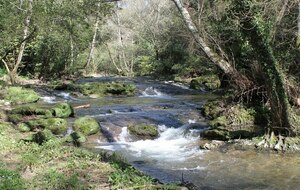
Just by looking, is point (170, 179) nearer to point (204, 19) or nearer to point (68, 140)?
point (68, 140)

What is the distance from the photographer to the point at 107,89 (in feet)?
77.3

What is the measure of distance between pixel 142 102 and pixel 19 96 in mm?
5811

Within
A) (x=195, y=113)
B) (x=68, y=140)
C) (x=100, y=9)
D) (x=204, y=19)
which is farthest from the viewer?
(x=100, y=9)

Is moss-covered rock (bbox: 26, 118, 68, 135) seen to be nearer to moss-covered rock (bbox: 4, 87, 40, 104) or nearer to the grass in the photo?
the grass

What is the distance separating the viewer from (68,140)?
39.6ft

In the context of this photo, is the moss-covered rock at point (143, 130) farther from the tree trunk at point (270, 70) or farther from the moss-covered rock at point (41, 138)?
the tree trunk at point (270, 70)

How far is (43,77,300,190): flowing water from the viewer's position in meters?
9.12

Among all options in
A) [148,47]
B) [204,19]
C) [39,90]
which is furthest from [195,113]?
[148,47]

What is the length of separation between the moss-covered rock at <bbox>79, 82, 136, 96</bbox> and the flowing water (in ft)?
9.74

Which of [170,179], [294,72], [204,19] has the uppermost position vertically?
[204,19]

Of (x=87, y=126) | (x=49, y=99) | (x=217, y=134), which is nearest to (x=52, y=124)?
(x=87, y=126)

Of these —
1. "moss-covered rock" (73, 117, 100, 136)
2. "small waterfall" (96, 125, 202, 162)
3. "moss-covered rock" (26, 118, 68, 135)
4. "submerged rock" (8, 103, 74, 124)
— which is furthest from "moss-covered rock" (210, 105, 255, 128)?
"submerged rock" (8, 103, 74, 124)

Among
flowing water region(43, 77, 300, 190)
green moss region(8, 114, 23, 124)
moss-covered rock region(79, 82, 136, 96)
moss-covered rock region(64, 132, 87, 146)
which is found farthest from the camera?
moss-covered rock region(79, 82, 136, 96)

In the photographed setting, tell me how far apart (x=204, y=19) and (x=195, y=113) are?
5.98 meters
